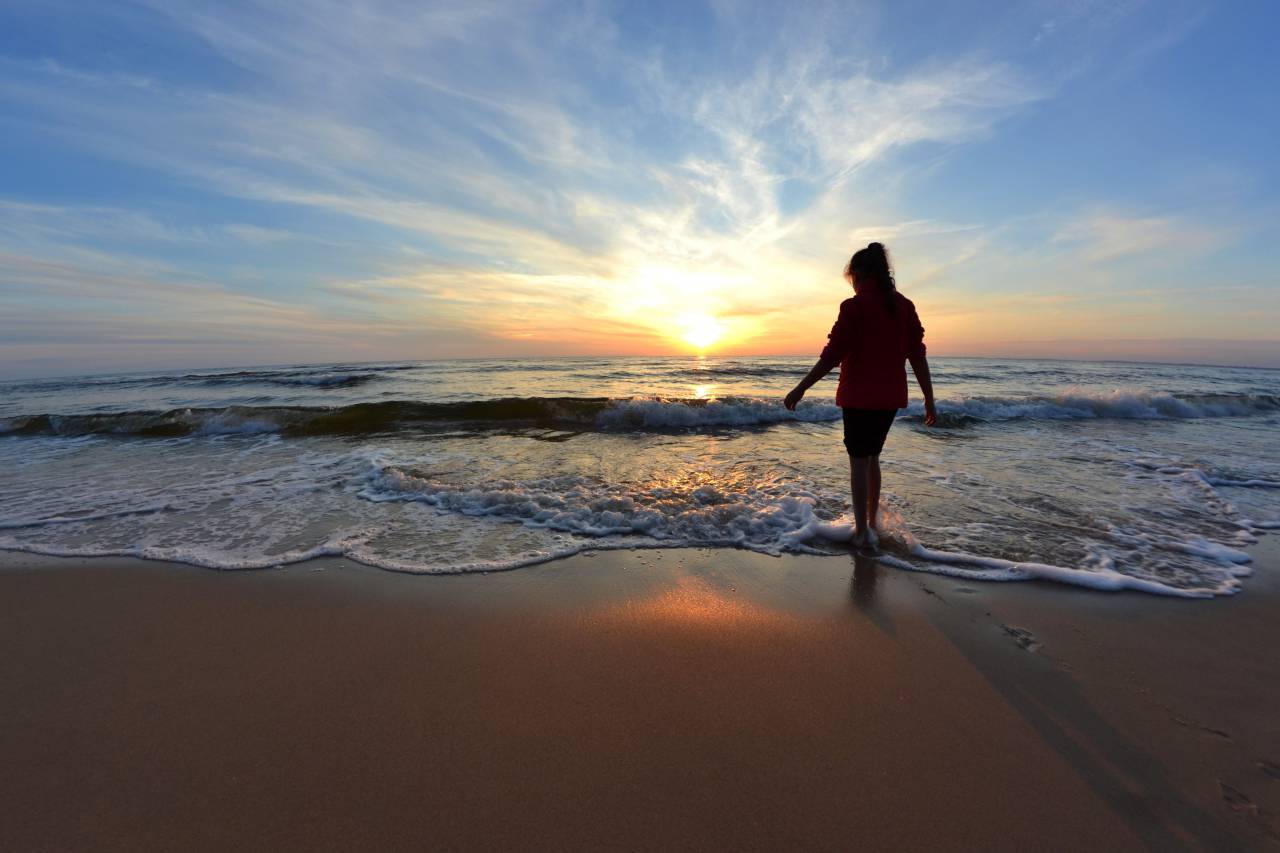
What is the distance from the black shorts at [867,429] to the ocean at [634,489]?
2.25ft

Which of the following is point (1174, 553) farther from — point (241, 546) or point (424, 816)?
point (241, 546)

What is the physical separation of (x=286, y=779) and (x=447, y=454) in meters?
5.87

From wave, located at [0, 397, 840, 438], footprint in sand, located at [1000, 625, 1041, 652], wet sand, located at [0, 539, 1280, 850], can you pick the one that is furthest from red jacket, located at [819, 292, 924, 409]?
wave, located at [0, 397, 840, 438]

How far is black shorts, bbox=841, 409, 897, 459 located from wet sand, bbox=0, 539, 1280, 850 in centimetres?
99

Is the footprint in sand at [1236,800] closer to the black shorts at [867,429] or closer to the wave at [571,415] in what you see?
the black shorts at [867,429]

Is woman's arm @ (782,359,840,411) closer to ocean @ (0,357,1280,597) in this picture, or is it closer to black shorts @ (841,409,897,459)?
black shorts @ (841,409,897,459)

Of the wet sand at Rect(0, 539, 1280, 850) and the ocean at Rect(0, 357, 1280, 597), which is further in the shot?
the ocean at Rect(0, 357, 1280, 597)

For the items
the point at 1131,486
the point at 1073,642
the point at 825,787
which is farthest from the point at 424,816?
the point at 1131,486

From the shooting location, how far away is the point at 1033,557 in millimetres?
3480

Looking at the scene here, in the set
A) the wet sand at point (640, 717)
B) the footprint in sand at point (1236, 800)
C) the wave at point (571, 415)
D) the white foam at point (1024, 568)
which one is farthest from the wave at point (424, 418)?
the footprint in sand at point (1236, 800)

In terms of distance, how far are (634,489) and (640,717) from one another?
10.5 feet

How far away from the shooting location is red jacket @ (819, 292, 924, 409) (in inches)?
135

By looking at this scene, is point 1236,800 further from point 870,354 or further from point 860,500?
point 870,354

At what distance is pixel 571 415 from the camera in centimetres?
1159
